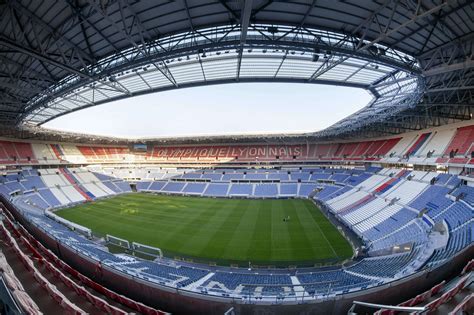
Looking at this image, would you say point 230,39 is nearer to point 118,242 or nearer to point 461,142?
point 118,242

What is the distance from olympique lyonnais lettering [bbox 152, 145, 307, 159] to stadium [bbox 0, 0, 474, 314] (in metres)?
8.06

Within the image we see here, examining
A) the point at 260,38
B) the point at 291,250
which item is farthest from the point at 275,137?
the point at 260,38

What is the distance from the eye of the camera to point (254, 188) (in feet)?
130

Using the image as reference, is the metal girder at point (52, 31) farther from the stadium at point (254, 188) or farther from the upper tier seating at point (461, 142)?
the upper tier seating at point (461, 142)

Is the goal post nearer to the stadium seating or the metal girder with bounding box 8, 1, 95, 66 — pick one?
the stadium seating

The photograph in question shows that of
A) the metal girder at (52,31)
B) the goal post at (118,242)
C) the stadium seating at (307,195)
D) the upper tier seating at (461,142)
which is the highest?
the metal girder at (52,31)

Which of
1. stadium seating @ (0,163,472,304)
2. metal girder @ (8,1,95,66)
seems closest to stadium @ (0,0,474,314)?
metal girder @ (8,1,95,66)

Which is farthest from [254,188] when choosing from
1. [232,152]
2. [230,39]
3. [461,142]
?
[230,39]

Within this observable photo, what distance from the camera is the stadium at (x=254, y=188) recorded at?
790cm

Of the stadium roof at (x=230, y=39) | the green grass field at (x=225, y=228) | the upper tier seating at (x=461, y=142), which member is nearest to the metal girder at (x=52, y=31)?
the stadium roof at (x=230, y=39)

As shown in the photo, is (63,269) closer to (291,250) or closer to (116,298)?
(116,298)

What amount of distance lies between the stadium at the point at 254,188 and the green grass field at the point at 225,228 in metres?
0.23

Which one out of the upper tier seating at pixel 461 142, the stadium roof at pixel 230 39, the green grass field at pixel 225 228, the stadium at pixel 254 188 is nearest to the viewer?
the stadium at pixel 254 188

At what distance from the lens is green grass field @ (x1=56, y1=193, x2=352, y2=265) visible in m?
16.9
